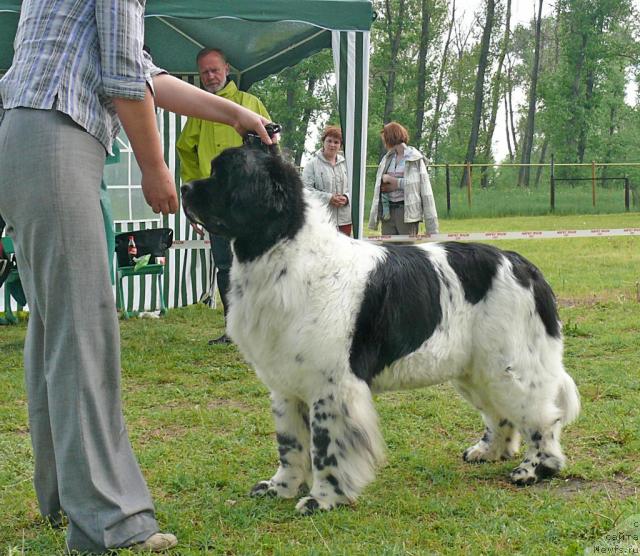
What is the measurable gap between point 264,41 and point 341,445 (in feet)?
20.6

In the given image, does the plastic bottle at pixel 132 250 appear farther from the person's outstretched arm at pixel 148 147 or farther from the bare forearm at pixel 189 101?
the person's outstretched arm at pixel 148 147

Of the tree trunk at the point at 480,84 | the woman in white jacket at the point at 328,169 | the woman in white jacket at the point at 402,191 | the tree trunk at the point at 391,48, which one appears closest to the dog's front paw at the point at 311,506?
the woman in white jacket at the point at 328,169

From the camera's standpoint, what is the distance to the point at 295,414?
12.5 feet

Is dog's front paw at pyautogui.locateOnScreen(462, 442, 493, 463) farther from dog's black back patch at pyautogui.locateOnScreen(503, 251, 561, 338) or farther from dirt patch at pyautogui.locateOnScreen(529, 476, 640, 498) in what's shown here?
dog's black back patch at pyautogui.locateOnScreen(503, 251, 561, 338)

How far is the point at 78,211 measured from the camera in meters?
2.82

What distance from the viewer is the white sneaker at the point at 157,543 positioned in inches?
119

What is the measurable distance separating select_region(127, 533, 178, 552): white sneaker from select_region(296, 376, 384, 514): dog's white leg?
653 mm

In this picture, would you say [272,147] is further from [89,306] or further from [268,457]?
[268,457]

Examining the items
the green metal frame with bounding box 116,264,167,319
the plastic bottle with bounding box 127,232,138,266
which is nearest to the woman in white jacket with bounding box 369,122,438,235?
the green metal frame with bounding box 116,264,167,319

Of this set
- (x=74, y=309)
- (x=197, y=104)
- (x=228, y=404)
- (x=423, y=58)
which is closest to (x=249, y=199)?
(x=197, y=104)

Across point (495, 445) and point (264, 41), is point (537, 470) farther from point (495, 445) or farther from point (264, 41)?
point (264, 41)

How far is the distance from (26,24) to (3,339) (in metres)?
5.86

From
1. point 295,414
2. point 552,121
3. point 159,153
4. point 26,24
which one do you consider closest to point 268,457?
point 295,414

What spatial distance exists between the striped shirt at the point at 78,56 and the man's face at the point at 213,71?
4.39 meters
